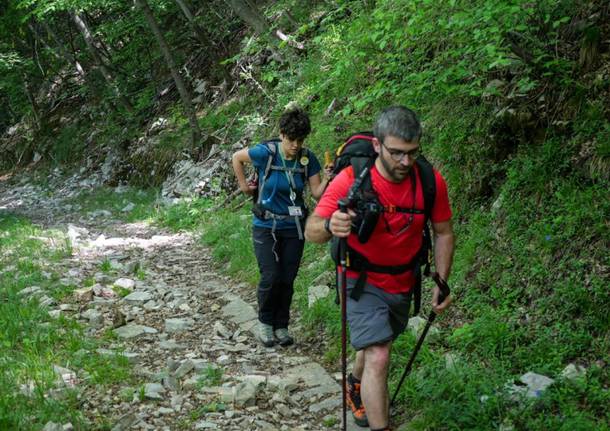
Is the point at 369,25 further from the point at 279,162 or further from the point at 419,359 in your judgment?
the point at 419,359

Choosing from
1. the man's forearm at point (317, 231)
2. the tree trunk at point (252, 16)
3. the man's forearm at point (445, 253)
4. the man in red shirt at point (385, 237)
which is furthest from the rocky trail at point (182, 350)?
the tree trunk at point (252, 16)

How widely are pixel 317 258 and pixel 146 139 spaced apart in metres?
13.2

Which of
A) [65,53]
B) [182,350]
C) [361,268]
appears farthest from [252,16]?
[65,53]

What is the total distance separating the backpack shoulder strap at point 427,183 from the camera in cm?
371

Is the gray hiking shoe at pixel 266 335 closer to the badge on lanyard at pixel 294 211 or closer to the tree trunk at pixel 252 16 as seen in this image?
the badge on lanyard at pixel 294 211

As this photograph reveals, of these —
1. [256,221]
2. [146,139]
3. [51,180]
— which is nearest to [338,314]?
[256,221]

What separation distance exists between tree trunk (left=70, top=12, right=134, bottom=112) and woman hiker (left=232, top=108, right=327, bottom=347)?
55.8ft

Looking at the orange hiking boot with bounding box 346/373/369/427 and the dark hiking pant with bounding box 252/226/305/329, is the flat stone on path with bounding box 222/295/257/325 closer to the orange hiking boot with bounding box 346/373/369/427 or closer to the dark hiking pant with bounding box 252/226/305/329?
the dark hiking pant with bounding box 252/226/305/329

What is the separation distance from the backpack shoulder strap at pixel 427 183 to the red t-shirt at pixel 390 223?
1.0 inches

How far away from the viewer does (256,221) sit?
6.14 m

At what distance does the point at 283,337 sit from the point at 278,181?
5.54 feet

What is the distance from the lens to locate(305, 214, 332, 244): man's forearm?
3.74 m

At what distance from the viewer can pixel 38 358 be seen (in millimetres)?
5375

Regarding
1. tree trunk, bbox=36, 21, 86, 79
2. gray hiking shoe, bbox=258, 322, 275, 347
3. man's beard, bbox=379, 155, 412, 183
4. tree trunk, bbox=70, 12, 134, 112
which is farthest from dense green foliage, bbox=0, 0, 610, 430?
tree trunk, bbox=36, 21, 86, 79
